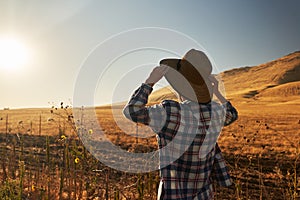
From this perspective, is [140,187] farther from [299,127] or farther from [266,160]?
[299,127]

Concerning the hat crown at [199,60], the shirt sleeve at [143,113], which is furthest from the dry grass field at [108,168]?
the hat crown at [199,60]

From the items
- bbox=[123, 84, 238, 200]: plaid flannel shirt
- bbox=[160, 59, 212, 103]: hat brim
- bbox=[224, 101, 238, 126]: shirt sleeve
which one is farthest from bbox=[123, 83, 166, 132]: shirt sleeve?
bbox=[224, 101, 238, 126]: shirt sleeve

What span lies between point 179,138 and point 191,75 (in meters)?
0.39

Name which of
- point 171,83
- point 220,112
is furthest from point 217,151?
point 171,83

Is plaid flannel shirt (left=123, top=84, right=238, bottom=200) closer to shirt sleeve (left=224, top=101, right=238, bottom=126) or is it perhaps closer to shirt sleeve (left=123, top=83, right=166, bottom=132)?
shirt sleeve (left=123, top=83, right=166, bottom=132)

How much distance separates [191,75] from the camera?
6.60 feet

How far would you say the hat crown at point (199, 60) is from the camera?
204 cm

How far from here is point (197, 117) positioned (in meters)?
2.04

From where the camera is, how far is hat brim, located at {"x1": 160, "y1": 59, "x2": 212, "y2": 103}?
2000 millimetres

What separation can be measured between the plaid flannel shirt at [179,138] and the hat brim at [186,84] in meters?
→ 0.05

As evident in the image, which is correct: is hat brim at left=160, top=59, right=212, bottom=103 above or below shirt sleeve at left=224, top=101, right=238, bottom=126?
above

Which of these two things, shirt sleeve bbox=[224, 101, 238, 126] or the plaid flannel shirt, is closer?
the plaid flannel shirt

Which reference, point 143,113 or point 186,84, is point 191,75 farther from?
point 143,113

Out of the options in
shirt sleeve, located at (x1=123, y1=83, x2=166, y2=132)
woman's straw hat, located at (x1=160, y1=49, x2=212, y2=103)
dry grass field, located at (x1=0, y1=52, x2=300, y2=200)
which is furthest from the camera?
dry grass field, located at (x1=0, y1=52, x2=300, y2=200)
